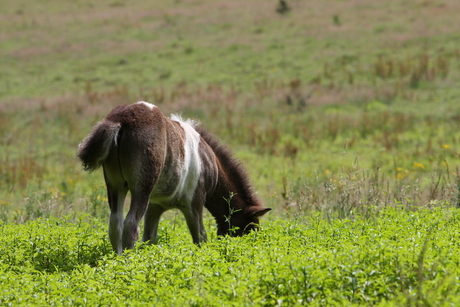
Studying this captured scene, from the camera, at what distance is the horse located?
638 centimetres

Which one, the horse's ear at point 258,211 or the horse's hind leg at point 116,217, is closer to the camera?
the horse's hind leg at point 116,217

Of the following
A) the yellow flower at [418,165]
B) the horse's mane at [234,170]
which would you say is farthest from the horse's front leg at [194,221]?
the yellow flower at [418,165]

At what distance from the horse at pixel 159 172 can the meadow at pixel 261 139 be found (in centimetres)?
42

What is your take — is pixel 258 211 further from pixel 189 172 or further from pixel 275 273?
pixel 275 273

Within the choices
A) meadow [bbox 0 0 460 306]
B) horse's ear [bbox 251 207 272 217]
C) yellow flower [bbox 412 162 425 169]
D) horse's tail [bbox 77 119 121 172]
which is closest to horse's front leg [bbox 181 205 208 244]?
meadow [bbox 0 0 460 306]

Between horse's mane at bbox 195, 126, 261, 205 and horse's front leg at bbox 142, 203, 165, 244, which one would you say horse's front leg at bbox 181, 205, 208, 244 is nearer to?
horse's front leg at bbox 142, 203, 165, 244

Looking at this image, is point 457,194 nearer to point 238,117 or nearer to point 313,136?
point 313,136

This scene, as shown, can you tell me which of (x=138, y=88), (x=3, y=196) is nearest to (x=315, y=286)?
(x=3, y=196)

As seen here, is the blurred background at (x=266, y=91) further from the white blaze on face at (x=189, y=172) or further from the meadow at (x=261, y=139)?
the white blaze on face at (x=189, y=172)

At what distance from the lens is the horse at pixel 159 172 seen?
20.9 feet

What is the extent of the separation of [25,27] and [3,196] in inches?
1087

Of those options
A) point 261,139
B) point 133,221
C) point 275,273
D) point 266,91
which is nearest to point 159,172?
point 133,221

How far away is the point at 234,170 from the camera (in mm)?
8141

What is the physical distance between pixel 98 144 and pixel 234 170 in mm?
2445
